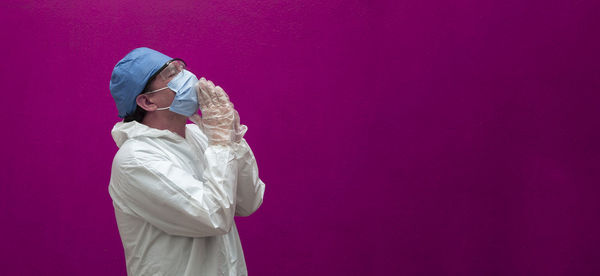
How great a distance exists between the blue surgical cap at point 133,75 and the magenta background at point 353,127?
79 cm

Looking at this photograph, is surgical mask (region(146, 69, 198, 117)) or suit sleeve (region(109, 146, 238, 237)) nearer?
suit sleeve (region(109, 146, 238, 237))

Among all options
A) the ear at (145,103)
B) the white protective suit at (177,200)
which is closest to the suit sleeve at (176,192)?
the white protective suit at (177,200)

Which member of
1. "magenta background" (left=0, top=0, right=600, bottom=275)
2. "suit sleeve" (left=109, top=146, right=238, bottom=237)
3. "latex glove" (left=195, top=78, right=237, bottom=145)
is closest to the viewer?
"suit sleeve" (left=109, top=146, right=238, bottom=237)

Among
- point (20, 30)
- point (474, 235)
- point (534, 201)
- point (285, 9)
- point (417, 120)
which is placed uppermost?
point (285, 9)

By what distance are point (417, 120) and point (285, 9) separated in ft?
2.34

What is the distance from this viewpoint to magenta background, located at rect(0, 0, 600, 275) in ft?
8.52

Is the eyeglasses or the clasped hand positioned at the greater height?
the eyeglasses

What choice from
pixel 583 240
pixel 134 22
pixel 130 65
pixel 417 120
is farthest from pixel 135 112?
pixel 583 240

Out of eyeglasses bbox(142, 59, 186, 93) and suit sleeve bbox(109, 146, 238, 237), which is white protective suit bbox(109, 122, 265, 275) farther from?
eyeglasses bbox(142, 59, 186, 93)

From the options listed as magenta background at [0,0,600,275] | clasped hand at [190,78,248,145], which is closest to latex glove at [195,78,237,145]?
clasped hand at [190,78,248,145]

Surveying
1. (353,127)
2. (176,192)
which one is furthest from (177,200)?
(353,127)

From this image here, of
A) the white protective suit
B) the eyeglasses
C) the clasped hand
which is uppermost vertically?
the eyeglasses

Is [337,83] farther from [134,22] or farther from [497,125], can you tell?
[134,22]

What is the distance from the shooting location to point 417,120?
268cm
